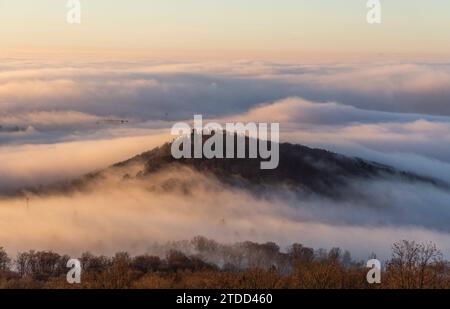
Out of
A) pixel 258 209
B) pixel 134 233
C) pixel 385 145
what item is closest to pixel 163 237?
pixel 134 233

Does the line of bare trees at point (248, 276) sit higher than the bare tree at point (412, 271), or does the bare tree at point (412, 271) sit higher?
the bare tree at point (412, 271)

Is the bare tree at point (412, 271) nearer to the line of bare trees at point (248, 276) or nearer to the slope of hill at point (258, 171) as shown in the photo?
the line of bare trees at point (248, 276)

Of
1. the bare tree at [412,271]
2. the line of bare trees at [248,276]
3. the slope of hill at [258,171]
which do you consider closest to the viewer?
the bare tree at [412,271]

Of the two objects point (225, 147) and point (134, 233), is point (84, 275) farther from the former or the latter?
point (225, 147)

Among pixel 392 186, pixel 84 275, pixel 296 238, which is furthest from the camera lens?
pixel 392 186

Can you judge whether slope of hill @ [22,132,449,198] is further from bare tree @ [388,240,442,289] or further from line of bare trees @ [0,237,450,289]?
bare tree @ [388,240,442,289]

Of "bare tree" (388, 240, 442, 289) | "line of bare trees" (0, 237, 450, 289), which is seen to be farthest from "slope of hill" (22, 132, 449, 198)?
"bare tree" (388, 240, 442, 289)

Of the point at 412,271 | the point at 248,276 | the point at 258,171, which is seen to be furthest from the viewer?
Result: the point at 258,171

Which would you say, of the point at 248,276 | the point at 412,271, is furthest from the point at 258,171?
the point at 412,271

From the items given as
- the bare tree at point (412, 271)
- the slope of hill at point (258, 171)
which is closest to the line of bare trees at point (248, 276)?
the bare tree at point (412, 271)

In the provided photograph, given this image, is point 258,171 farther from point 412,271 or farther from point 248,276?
point 412,271
